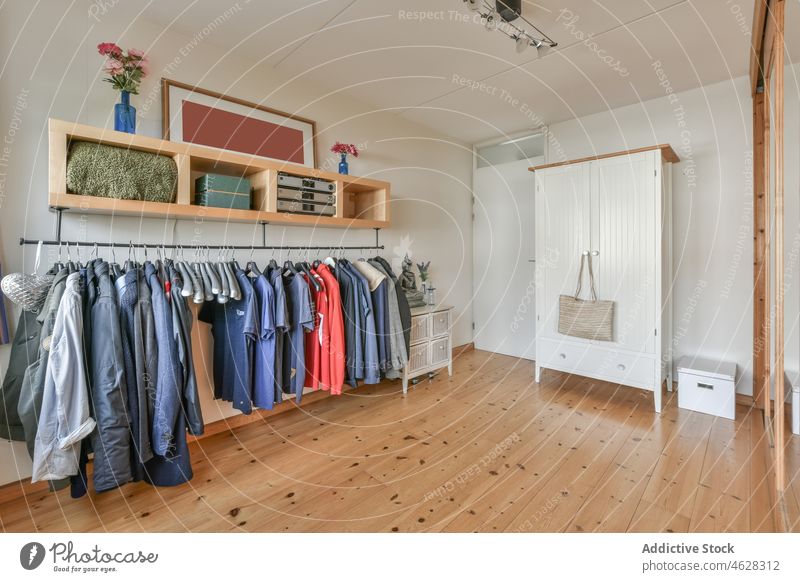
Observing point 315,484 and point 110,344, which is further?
point 315,484

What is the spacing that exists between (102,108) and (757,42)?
12.0ft

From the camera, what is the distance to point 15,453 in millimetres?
1860

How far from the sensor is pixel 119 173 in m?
1.88

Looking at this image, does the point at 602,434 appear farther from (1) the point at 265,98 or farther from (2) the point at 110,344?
(1) the point at 265,98

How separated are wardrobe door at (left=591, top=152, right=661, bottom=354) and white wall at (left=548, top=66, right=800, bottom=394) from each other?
683 mm

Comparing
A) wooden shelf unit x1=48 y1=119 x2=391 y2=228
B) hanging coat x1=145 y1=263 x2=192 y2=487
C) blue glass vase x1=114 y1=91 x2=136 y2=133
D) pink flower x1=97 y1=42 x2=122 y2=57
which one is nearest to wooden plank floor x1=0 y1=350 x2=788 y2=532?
hanging coat x1=145 y1=263 x2=192 y2=487

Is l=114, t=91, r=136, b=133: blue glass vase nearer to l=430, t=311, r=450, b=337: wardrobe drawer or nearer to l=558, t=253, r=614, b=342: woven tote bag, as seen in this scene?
l=430, t=311, r=450, b=337: wardrobe drawer

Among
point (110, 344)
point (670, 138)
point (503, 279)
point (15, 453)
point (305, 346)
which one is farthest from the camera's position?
point (503, 279)

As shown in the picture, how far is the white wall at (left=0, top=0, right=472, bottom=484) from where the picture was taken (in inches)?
72.6

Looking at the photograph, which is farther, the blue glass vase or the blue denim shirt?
the blue glass vase

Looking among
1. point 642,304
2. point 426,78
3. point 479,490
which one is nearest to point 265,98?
point 426,78

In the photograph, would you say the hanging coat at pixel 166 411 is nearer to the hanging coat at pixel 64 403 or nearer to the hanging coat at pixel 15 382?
the hanging coat at pixel 64 403

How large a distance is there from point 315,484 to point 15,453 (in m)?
1.45

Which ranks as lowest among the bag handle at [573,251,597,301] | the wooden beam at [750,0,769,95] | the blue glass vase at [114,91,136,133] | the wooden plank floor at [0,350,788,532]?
the wooden plank floor at [0,350,788,532]
